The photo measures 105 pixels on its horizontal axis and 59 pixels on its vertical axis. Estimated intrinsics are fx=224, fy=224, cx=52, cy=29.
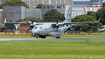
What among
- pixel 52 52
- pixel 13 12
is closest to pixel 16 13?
pixel 13 12

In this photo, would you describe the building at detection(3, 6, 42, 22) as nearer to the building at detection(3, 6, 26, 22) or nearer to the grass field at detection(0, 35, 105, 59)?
the building at detection(3, 6, 26, 22)

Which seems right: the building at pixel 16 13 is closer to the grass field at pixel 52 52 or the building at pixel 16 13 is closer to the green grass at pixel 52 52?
the grass field at pixel 52 52

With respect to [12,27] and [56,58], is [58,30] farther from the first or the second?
[12,27]

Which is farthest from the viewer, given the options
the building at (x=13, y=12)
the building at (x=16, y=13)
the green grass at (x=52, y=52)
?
the building at (x=13, y=12)

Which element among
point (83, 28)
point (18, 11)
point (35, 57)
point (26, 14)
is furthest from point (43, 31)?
point (26, 14)

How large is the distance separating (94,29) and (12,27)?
3938 cm

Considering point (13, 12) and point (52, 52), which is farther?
point (13, 12)

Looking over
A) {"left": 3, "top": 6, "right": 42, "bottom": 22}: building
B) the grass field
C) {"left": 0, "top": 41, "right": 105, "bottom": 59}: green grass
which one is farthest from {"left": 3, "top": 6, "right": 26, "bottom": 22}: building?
{"left": 0, "top": 41, "right": 105, "bottom": 59}: green grass

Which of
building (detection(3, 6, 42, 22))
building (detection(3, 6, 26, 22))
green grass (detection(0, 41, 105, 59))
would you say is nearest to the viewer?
green grass (detection(0, 41, 105, 59))

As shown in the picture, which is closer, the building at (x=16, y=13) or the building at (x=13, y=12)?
the building at (x=16, y=13)

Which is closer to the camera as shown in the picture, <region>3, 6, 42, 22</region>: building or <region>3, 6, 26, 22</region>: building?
<region>3, 6, 42, 22</region>: building

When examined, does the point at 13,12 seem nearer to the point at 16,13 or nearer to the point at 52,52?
the point at 16,13

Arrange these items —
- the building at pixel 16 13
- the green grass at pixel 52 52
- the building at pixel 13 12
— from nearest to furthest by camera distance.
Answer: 1. the green grass at pixel 52 52
2. the building at pixel 16 13
3. the building at pixel 13 12

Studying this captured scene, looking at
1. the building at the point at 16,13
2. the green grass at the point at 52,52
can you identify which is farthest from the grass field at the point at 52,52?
the building at the point at 16,13
